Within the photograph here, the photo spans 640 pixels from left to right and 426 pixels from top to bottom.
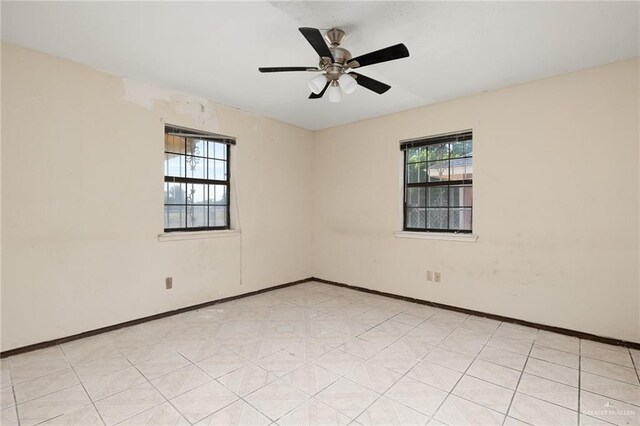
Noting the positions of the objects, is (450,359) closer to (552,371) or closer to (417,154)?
(552,371)

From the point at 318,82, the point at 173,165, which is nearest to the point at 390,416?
the point at 318,82

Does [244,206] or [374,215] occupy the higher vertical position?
[244,206]

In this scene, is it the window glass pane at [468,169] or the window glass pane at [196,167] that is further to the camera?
the window glass pane at [196,167]

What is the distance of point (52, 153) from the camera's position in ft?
8.89

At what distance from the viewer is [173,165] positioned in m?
3.64

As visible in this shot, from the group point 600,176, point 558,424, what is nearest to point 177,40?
point 558,424

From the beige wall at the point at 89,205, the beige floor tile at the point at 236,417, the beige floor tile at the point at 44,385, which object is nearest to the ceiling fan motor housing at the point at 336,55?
the beige wall at the point at 89,205

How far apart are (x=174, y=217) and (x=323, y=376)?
2528 millimetres

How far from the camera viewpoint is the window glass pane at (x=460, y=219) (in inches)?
145

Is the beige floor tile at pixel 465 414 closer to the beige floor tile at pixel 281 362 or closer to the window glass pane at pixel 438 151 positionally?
the beige floor tile at pixel 281 362

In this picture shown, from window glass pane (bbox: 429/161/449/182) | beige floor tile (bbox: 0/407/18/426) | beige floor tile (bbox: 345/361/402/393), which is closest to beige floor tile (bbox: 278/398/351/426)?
beige floor tile (bbox: 345/361/402/393)

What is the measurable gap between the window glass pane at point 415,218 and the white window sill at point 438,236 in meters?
0.16

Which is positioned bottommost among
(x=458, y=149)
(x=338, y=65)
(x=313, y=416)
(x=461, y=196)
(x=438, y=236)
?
(x=313, y=416)

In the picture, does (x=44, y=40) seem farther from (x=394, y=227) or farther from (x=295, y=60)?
(x=394, y=227)
